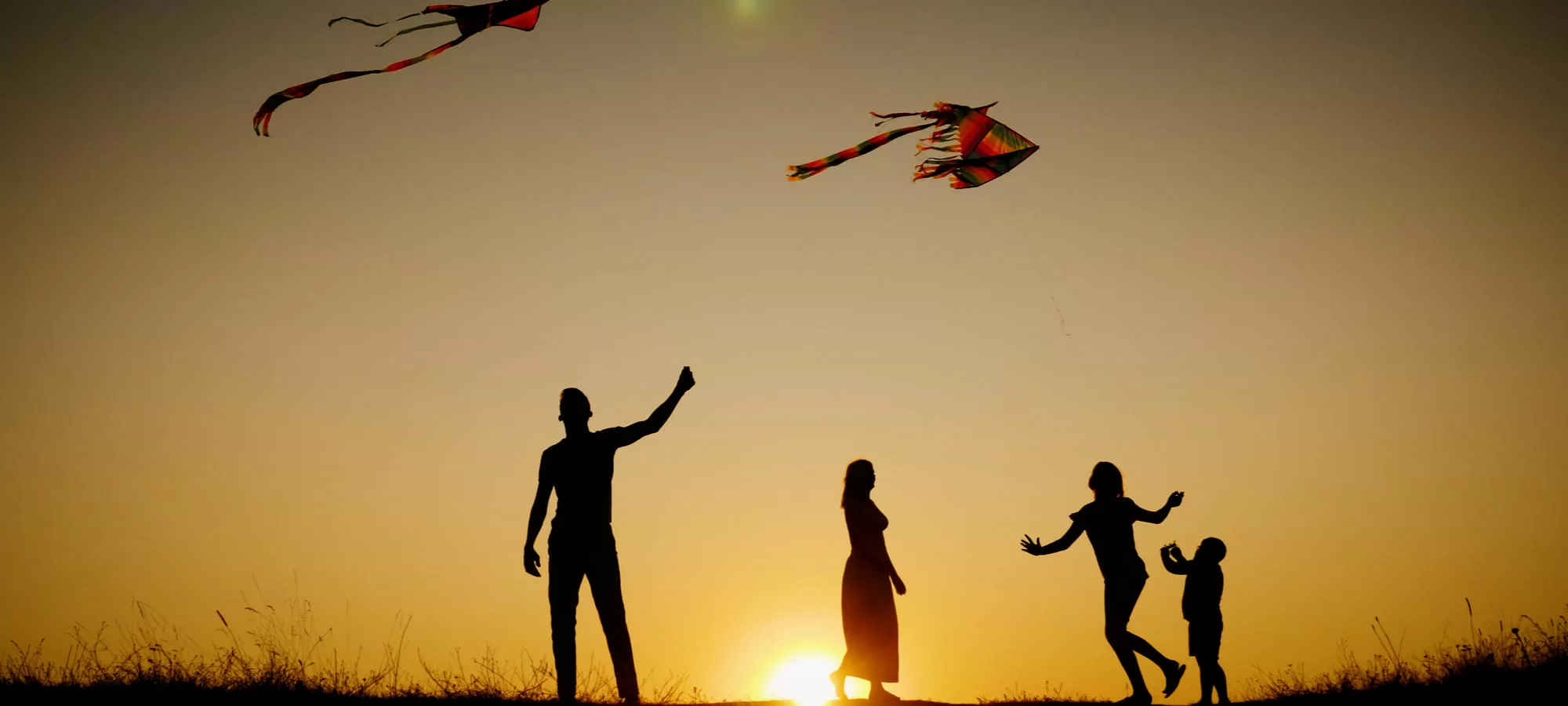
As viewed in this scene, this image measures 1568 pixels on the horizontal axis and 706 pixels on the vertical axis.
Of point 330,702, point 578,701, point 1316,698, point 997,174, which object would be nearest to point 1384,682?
point 1316,698

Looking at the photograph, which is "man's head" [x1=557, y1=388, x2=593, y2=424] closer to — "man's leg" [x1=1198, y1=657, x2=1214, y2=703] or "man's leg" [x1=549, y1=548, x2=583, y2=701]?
"man's leg" [x1=549, y1=548, x2=583, y2=701]

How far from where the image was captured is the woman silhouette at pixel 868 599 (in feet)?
30.8

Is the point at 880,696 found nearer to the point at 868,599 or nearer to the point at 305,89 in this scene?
the point at 868,599

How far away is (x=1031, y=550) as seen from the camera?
31.6 feet

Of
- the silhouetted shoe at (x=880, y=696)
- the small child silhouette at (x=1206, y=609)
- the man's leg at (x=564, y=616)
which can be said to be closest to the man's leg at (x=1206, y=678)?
the small child silhouette at (x=1206, y=609)

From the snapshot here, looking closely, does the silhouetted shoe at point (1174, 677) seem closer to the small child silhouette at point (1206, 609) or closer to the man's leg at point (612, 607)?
the small child silhouette at point (1206, 609)

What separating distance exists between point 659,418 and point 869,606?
7.62ft

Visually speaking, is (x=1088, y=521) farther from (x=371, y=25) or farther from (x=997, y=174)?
(x=371, y=25)

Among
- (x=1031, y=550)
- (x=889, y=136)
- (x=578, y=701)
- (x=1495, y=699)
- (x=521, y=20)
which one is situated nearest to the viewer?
(x=1495, y=699)

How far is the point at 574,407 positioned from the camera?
8445mm

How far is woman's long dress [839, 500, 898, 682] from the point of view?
9.38m

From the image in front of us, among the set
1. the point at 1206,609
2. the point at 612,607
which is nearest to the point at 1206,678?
the point at 1206,609

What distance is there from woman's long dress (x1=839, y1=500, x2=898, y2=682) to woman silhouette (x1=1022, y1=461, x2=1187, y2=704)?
1.14m

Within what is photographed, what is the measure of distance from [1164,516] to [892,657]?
228 cm
